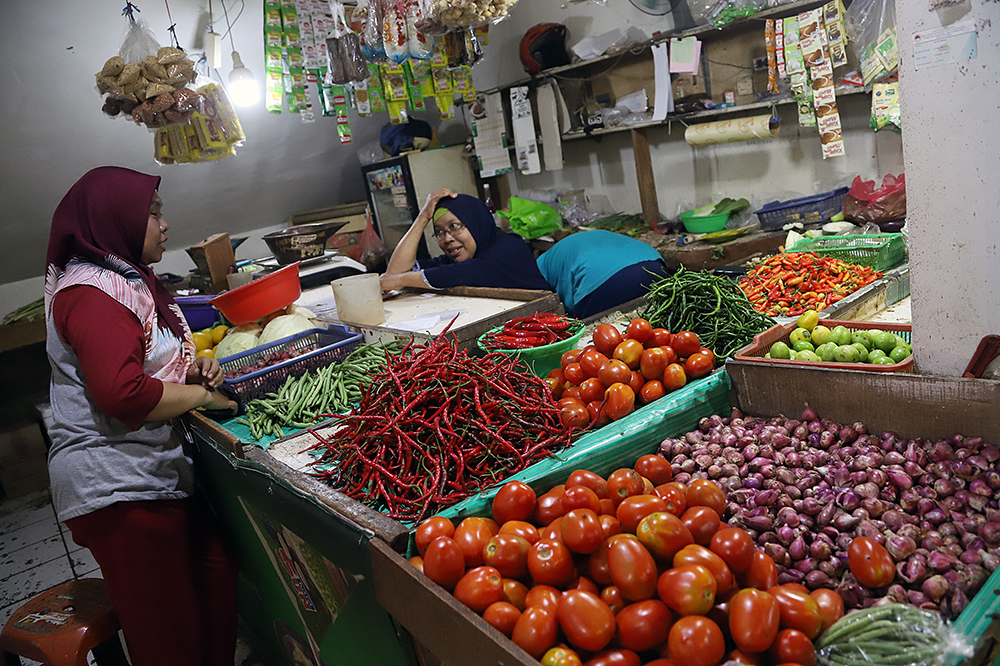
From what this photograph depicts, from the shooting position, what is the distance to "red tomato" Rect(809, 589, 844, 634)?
1.24 m

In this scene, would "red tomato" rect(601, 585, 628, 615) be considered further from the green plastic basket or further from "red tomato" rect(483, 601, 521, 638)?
the green plastic basket

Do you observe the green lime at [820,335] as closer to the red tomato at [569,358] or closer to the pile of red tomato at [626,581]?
the red tomato at [569,358]

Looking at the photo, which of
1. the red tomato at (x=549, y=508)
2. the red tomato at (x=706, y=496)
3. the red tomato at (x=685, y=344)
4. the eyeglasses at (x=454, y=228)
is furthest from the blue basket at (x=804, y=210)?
the red tomato at (x=549, y=508)

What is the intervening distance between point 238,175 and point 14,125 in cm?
211

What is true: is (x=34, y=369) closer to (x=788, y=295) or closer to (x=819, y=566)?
(x=788, y=295)

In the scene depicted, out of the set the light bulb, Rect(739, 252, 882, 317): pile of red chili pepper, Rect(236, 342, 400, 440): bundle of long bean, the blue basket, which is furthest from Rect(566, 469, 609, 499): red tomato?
the light bulb

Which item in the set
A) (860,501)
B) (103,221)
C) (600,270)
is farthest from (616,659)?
(600,270)

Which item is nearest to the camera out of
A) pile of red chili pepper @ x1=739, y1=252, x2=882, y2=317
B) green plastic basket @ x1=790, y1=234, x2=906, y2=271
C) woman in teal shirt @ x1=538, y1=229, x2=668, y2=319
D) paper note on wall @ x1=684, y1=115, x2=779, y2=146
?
pile of red chili pepper @ x1=739, y1=252, x2=882, y2=317

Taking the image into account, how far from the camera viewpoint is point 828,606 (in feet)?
4.09

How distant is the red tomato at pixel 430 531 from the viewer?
154 centimetres

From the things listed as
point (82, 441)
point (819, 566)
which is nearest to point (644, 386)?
point (819, 566)

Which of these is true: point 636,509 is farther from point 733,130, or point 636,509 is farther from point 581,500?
point 733,130

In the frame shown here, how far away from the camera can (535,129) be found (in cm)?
705

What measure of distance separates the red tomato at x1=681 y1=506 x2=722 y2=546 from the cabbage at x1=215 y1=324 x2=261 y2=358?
238 cm
